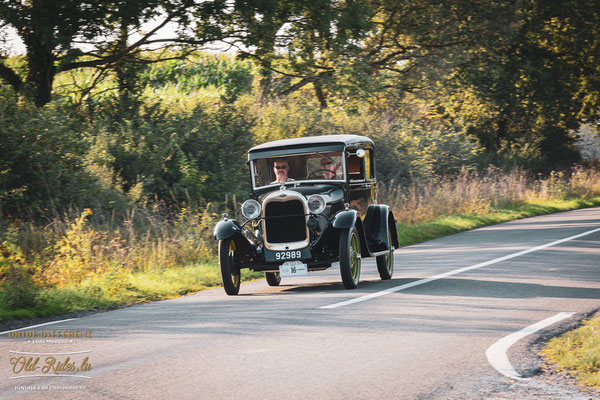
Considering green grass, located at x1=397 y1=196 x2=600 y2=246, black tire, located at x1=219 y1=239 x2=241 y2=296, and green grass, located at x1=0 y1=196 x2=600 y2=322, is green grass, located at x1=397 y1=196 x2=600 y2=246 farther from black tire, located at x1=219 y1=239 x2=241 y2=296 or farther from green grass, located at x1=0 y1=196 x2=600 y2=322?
black tire, located at x1=219 y1=239 x2=241 y2=296

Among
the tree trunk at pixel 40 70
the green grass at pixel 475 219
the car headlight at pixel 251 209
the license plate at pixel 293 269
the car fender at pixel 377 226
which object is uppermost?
the tree trunk at pixel 40 70

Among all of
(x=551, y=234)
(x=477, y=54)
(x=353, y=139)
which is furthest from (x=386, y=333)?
(x=477, y=54)

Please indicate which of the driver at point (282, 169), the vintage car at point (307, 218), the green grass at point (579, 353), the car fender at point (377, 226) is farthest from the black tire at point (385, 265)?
the green grass at point (579, 353)

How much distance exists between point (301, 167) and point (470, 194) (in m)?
15.3

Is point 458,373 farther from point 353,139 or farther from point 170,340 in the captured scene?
point 353,139

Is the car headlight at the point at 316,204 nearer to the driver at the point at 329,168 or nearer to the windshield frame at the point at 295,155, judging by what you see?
the windshield frame at the point at 295,155

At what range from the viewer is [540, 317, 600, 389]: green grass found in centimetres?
603

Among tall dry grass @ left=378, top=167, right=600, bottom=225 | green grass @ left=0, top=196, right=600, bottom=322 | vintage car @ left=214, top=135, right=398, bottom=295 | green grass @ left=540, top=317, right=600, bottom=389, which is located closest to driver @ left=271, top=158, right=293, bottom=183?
vintage car @ left=214, top=135, right=398, bottom=295

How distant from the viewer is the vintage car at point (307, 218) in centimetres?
1097

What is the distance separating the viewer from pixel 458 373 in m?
6.03

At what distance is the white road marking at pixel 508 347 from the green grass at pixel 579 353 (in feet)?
1.08

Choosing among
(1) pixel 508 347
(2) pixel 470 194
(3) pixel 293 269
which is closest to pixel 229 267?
(3) pixel 293 269

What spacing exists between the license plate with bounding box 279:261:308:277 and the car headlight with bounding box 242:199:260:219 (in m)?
0.92

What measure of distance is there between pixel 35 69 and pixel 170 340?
→ 1451 centimetres
